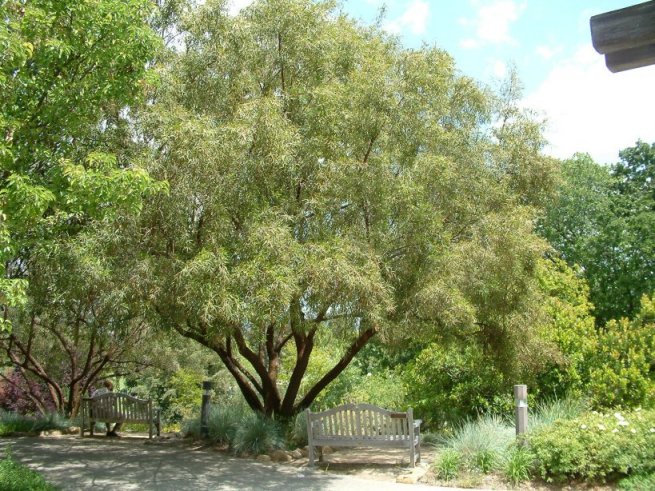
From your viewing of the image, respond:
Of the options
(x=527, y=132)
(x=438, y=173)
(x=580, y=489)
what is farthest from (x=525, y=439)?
(x=527, y=132)

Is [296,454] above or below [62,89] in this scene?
below

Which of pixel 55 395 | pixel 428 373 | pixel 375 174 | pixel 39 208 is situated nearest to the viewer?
pixel 39 208

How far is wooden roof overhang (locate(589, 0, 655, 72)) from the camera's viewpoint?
2984mm

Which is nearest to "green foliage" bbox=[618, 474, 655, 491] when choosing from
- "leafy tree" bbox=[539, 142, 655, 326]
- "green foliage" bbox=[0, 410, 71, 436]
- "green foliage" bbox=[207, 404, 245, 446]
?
"green foliage" bbox=[207, 404, 245, 446]

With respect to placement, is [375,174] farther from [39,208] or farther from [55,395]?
[55,395]

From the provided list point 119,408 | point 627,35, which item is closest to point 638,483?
point 627,35

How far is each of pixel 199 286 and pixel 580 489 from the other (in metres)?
5.20

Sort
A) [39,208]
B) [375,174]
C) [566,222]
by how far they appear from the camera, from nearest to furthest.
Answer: [39,208] < [375,174] < [566,222]

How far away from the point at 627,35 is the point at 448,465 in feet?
21.1

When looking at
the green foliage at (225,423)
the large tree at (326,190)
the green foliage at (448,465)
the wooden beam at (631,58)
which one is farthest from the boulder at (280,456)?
the wooden beam at (631,58)

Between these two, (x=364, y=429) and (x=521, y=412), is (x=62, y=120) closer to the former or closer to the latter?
(x=364, y=429)

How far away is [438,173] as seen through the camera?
369 inches

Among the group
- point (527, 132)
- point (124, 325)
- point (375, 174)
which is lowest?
point (124, 325)

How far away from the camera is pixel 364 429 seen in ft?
30.1
